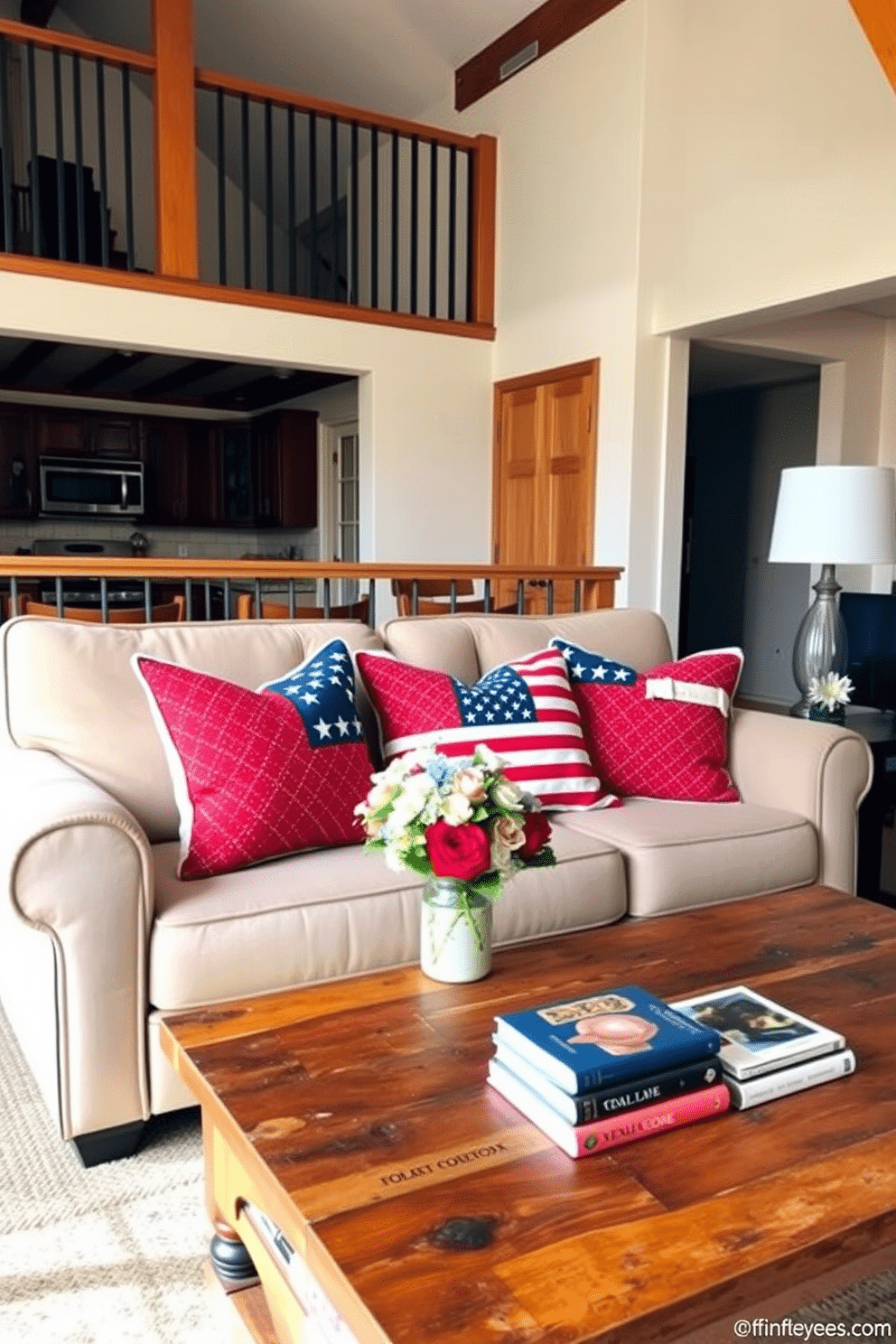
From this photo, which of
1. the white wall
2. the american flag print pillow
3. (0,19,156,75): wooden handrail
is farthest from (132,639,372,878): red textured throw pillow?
(0,19,156,75): wooden handrail

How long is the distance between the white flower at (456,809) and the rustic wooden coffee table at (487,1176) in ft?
0.93

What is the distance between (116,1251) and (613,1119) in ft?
3.22

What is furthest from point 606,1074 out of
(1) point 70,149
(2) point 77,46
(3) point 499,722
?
(1) point 70,149

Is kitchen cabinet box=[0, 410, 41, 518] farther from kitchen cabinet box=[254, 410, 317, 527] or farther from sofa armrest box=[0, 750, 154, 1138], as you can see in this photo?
sofa armrest box=[0, 750, 154, 1138]

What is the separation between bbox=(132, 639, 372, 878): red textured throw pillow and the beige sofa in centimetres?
6

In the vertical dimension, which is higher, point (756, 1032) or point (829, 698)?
point (829, 698)

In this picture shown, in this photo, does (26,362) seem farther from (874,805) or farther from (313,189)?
(874,805)

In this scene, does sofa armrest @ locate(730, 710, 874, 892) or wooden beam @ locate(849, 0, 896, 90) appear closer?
sofa armrest @ locate(730, 710, 874, 892)

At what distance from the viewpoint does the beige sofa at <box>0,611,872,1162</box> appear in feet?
5.78

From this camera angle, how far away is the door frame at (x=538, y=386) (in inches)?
212

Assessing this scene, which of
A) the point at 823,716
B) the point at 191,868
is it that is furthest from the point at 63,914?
the point at 823,716

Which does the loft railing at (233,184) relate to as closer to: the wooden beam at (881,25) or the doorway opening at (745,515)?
the doorway opening at (745,515)

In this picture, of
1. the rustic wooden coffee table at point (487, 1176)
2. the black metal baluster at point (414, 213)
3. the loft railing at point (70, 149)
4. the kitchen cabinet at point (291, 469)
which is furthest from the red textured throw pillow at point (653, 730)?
the kitchen cabinet at point (291, 469)

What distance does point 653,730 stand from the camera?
2.68m
